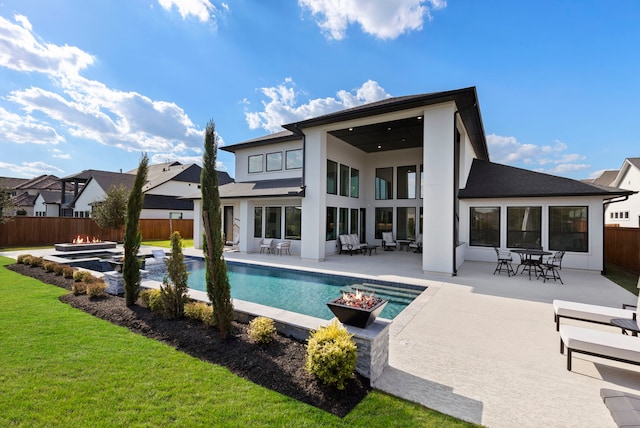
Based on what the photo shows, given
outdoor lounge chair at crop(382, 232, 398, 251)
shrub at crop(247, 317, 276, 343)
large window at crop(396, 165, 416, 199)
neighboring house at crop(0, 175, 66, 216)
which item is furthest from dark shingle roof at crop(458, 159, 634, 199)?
neighboring house at crop(0, 175, 66, 216)

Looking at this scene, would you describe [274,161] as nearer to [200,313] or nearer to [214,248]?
[200,313]

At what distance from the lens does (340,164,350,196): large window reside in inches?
583

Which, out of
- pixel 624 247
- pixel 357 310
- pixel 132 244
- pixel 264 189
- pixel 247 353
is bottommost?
pixel 247 353

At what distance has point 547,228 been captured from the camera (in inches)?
440

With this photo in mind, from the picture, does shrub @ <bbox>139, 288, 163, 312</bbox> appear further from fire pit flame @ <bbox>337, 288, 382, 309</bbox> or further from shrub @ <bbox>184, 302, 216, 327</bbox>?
fire pit flame @ <bbox>337, 288, 382, 309</bbox>

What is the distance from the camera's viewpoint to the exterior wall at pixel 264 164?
Answer: 15.0 meters

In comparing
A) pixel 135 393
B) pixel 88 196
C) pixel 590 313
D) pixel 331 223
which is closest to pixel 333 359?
pixel 135 393

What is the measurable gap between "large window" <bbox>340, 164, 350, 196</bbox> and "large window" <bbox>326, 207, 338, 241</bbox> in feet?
4.01

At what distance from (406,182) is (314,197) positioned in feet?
22.9

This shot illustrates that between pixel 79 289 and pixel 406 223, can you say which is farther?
pixel 406 223

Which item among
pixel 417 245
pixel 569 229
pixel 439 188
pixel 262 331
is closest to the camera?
pixel 262 331

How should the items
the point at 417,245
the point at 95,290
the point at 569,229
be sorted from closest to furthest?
the point at 95,290
the point at 569,229
the point at 417,245

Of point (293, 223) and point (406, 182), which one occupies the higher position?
point (406, 182)

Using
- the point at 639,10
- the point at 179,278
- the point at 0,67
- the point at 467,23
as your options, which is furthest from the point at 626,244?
the point at 0,67
